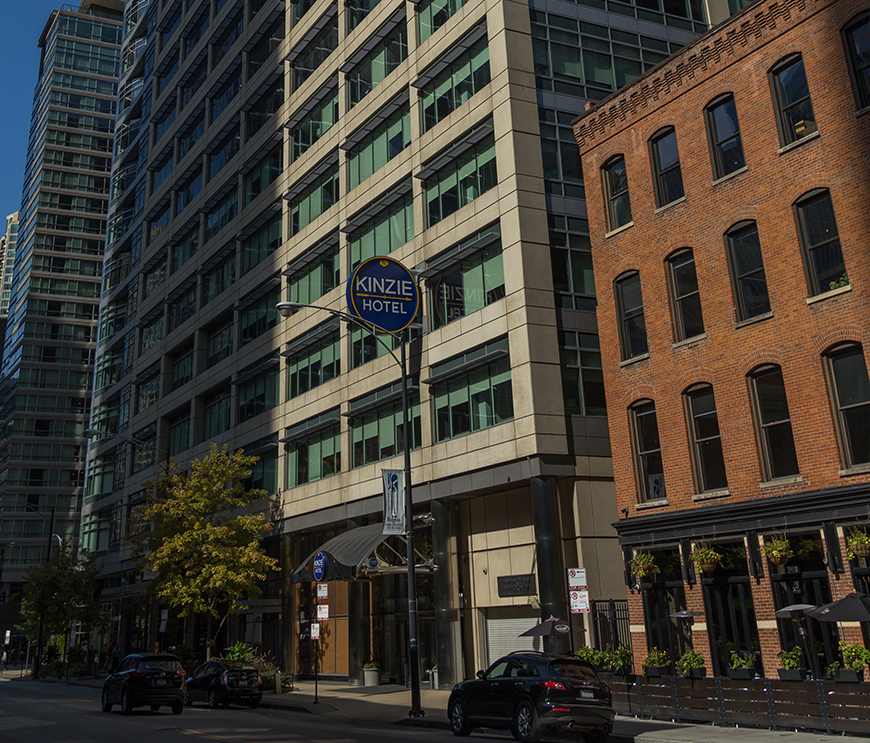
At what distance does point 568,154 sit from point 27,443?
91.4 meters

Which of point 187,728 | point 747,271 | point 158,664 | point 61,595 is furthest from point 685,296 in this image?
point 61,595

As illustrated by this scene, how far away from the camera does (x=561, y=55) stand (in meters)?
32.9

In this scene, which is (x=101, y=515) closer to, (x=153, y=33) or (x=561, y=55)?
(x=153, y=33)

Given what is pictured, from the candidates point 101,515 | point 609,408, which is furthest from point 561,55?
point 101,515

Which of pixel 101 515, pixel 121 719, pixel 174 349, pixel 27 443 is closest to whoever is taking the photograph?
pixel 121 719

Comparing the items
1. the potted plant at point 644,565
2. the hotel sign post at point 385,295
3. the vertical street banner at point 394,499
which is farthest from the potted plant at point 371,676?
the potted plant at point 644,565

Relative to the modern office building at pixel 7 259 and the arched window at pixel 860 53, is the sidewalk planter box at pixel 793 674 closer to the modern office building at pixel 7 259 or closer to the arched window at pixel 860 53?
the arched window at pixel 860 53

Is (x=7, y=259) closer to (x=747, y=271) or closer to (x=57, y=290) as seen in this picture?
(x=57, y=290)

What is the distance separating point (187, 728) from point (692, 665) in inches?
498

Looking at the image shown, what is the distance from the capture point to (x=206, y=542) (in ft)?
133

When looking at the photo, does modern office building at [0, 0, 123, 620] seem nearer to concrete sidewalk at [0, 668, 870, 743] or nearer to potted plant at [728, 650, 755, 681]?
concrete sidewalk at [0, 668, 870, 743]

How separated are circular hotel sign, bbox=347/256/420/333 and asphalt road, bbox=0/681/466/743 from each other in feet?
46.2

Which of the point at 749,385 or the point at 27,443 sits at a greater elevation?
the point at 27,443

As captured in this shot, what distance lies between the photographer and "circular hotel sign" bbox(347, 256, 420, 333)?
3200 centimetres
